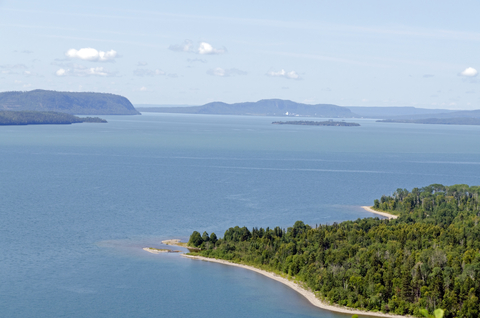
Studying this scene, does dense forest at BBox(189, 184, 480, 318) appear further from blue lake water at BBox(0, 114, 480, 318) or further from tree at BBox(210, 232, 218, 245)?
blue lake water at BBox(0, 114, 480, 318)

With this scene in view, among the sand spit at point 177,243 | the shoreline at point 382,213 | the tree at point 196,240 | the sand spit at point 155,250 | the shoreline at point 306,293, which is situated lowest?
the shoreline at point 306,293

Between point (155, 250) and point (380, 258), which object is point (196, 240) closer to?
point (155, 250)

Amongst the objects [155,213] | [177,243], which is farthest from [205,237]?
[155,213]

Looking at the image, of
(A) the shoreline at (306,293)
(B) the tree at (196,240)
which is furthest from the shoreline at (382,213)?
(A) the shoreline at (306,293)

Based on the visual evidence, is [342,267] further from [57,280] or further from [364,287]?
[57,280]

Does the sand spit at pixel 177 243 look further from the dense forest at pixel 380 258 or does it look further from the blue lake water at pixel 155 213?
the blue lake water at pixel 155 213

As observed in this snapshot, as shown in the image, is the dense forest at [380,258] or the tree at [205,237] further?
the tree at [205,237]

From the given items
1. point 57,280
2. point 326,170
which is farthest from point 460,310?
point 326,170
